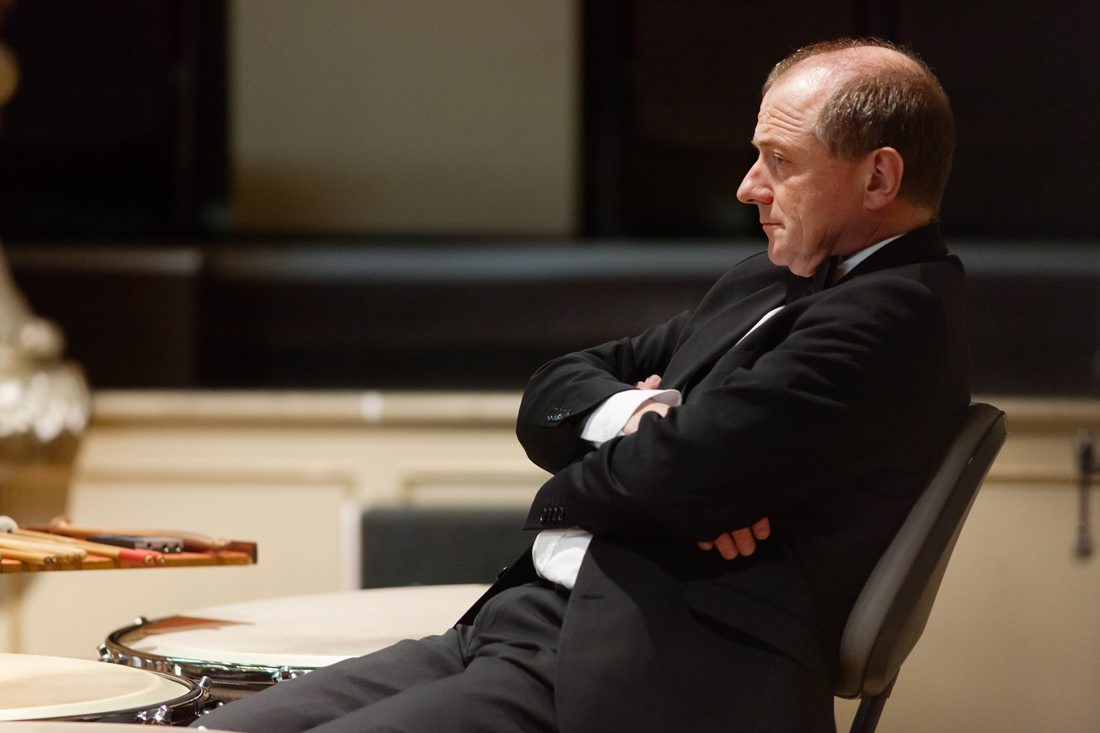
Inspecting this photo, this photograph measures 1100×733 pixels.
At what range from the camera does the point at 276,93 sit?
3.65 m

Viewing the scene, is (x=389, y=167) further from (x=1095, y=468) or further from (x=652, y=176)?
(x=1095, y=468)

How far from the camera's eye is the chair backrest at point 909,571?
1320 mm

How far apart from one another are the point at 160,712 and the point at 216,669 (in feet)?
0.94

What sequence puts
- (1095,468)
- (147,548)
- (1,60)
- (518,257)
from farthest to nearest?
(518,257) < (1,60) < (1095,468) < (147,548)

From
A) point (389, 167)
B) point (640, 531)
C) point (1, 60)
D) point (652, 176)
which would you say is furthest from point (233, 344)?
point (640, 531)

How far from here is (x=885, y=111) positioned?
4.53 ft

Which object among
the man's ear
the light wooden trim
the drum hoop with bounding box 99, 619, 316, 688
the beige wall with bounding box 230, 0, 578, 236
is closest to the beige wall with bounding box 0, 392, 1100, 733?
the light wooden trim

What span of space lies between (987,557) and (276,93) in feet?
7.00

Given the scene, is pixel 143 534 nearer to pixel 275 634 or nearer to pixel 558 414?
pixel 275 634

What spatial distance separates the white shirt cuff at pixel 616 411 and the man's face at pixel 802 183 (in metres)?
0.19

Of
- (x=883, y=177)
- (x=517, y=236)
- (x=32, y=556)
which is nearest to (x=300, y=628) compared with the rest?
(x=32, y=556)

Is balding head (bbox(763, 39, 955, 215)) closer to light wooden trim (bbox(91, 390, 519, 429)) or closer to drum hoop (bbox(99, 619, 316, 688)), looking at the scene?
drum hoop (bbox(99, 619, 316, 688))

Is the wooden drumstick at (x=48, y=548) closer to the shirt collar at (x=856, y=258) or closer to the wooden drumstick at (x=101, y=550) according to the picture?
the wooden drumstick at (x=101, y=550)

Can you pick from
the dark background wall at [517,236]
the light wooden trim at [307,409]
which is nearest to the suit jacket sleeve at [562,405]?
the light wooden trim at [307,409]
